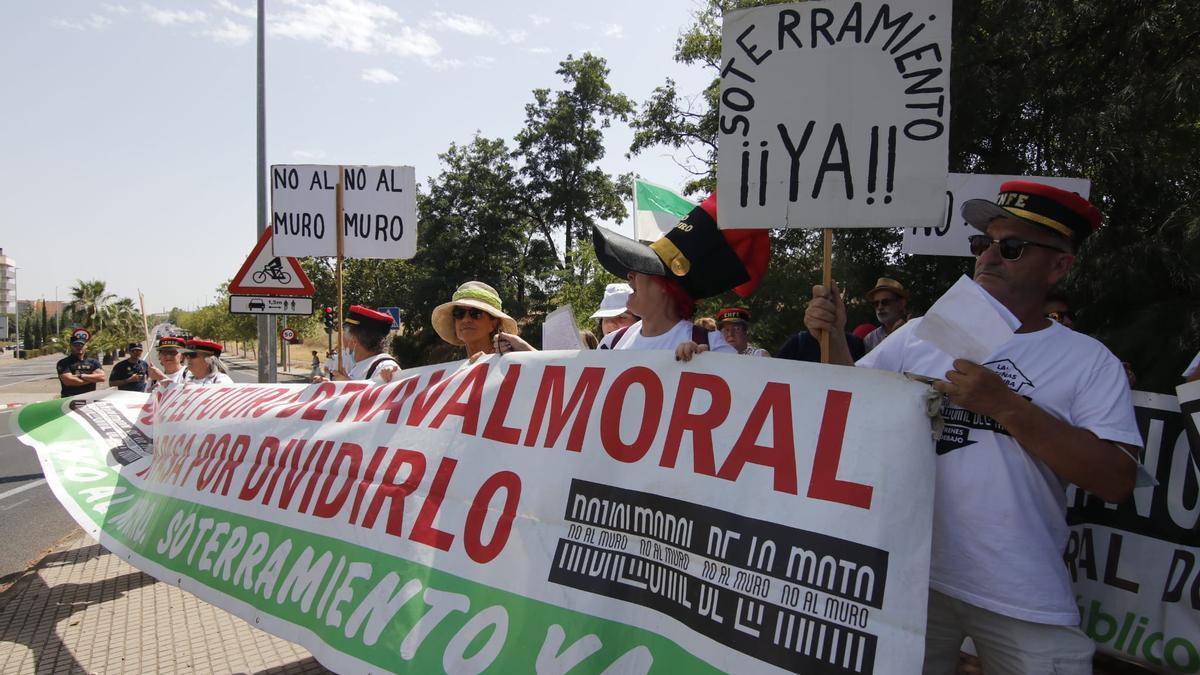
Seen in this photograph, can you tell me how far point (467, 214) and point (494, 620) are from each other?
43495 mm

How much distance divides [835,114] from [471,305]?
2133 millimetres

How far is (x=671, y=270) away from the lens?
290 cm

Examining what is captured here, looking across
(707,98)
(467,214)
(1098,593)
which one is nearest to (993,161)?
(1098,593)

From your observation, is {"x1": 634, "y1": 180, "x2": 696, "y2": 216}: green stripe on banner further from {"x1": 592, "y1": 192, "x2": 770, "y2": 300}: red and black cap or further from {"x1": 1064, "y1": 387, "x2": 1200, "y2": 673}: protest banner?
{"x1": 1064, "y1": 387, "x2": 1200, "y2": 673}: protest banner

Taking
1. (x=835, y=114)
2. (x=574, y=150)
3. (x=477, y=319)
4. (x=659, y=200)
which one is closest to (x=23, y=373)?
(x=574, y=150)

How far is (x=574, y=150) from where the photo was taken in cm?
4300

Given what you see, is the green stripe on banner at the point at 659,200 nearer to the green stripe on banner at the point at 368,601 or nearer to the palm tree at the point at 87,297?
the green stripe on banner at the point at 368,601

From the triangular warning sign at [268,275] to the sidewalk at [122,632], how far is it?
2.76m

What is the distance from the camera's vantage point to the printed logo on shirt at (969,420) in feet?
6.40

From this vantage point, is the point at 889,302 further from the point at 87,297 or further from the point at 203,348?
the point at 87,297

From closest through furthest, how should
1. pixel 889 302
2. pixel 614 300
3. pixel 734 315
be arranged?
pixel 889 302 < pixel 614 300 < pixel 734 315

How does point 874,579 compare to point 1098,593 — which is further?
point 1098,593

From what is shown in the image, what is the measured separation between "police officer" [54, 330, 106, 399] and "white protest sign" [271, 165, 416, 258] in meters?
6.26

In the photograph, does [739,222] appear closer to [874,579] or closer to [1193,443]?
[874,579]
